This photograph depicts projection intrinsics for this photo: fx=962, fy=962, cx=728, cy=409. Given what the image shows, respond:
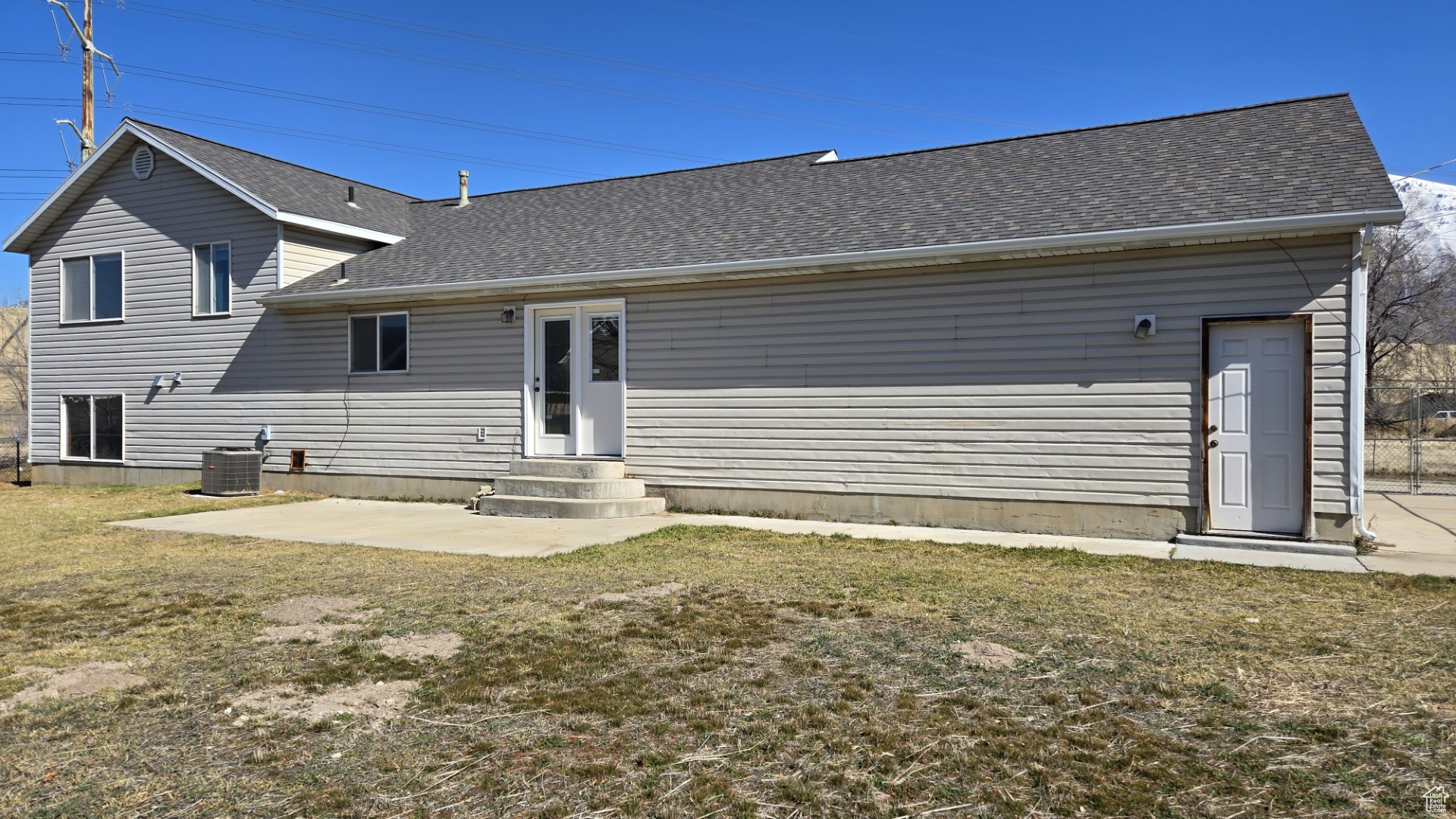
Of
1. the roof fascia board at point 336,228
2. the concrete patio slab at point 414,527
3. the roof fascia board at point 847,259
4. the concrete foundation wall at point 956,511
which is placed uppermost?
the roof fascia board at point 336,228

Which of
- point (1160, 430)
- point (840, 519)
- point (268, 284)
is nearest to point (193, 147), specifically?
point (268, 284)

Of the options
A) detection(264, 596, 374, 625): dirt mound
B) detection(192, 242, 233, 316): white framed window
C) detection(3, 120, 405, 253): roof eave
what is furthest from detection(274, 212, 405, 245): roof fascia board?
detection(264, 596, 374, 625): dirt mound

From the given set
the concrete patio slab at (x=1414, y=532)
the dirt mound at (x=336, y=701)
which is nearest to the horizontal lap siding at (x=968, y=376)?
the concrete patio slab at (x=1414, y=532)

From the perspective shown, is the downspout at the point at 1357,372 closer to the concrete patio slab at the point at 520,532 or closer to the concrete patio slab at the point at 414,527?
the concrete patio slab at the point at 520,532

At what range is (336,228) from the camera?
14445 millimetres

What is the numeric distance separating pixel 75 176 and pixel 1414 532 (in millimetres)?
18466

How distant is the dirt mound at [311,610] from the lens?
571 centimetres

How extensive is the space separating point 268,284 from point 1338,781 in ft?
46.4

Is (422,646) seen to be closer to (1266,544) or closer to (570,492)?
(570,492)

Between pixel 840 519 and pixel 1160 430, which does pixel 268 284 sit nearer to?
pixel 840 519

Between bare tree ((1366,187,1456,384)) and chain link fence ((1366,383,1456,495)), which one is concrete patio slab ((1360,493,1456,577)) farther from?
bare tree ((1366,187,1456,384))

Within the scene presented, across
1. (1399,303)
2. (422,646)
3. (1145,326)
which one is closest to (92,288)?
(422,646)

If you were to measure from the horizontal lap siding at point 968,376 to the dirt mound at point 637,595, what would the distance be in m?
4.14

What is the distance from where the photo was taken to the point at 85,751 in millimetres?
3590
